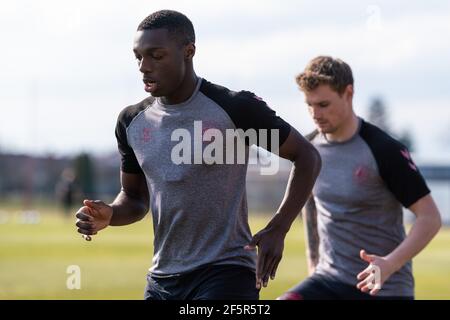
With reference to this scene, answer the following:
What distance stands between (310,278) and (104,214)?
213cm

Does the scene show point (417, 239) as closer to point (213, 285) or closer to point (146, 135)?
point (213, 285)

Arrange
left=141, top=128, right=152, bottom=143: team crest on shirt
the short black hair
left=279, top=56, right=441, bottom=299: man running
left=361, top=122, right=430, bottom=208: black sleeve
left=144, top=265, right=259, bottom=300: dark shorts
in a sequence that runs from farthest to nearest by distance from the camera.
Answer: left=279, top=56, right=441, bottom=299: man running < left=361, top=122, right=430, bottom=208: black sleeve < left=141, top=128, right=152, bottom=143: team crest on shirt < the short black hair < left=144, top=265, right=259, bottom=300: dark shorts

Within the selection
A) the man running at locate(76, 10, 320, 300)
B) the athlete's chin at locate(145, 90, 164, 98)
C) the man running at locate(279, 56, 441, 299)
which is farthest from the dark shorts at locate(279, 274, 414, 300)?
the athlete's chin at locate(145, 90, 164, 98)

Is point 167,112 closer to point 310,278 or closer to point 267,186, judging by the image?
point 310,278

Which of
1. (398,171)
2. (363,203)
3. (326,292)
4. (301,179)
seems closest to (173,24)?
(301,179)

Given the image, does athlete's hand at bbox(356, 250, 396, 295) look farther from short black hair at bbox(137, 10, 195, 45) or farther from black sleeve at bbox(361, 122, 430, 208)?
short black hair at bbox(137, 10, 195, 45)

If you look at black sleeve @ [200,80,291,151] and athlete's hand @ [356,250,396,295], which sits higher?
black sleeve @ [200,80,291,151]

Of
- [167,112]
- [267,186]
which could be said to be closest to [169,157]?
[167,112]

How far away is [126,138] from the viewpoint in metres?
6.57

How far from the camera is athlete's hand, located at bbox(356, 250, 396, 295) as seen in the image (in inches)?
259

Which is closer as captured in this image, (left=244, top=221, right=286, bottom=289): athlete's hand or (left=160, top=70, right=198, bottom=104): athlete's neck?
(left=244, top=221, right=286, bottom=289): athlete's hand

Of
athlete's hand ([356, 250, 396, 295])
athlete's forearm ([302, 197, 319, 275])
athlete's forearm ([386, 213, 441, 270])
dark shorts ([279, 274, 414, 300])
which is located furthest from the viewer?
athlete's forearm ([302, 197, 319, 275])

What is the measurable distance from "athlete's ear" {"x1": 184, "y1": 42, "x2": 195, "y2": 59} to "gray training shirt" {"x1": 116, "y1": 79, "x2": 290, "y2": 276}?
18cm

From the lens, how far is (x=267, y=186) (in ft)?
262
